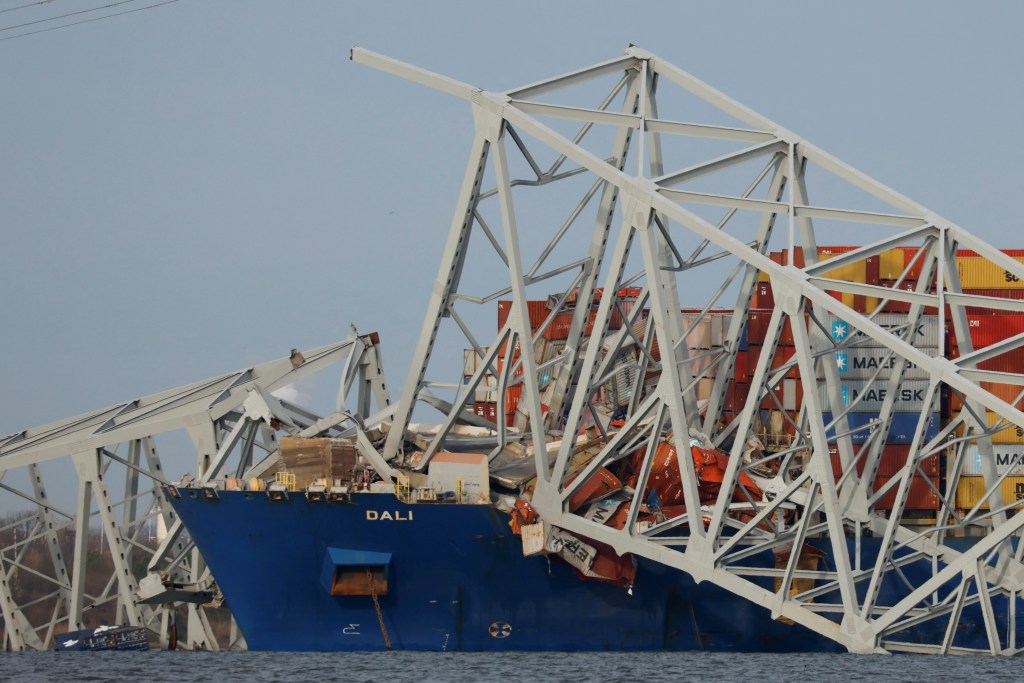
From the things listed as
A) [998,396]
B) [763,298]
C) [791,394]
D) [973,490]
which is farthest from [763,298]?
[973,490]

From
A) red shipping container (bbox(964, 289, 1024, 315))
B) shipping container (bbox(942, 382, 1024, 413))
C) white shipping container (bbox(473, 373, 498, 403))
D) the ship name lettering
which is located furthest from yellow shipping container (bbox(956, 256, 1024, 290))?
the ship name lettering

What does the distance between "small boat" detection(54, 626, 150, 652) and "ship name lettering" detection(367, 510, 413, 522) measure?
39.8 feet

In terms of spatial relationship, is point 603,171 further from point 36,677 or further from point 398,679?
point 36,677

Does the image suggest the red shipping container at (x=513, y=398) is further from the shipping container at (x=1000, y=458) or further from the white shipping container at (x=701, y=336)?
the shipping container at (x=1000, y=458)

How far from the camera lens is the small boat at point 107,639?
55594mm

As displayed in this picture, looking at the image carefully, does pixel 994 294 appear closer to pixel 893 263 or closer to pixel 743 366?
pixel 893 263

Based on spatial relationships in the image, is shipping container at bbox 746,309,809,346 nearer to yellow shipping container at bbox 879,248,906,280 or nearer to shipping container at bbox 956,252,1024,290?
yellow shipping container at bbox 879,248,906,280

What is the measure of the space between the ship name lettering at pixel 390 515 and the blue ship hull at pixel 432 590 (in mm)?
30

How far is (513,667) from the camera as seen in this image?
45.0 meters

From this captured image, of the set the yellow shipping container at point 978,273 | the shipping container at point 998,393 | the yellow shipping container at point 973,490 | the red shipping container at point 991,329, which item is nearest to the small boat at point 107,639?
the yellow shipping container at point 973,490

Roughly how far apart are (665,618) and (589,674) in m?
8.05

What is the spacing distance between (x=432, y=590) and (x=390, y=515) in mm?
2635

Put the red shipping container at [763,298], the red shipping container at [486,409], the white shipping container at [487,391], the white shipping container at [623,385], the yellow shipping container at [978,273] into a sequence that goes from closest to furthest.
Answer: the white shipping container at [623,385] → the yellow shipping container at [978,273] → the red shipping container at [763,298] → the white shipping container at [487,391] → the red shipping container at [486,409]

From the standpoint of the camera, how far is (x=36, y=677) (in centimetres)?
4472
